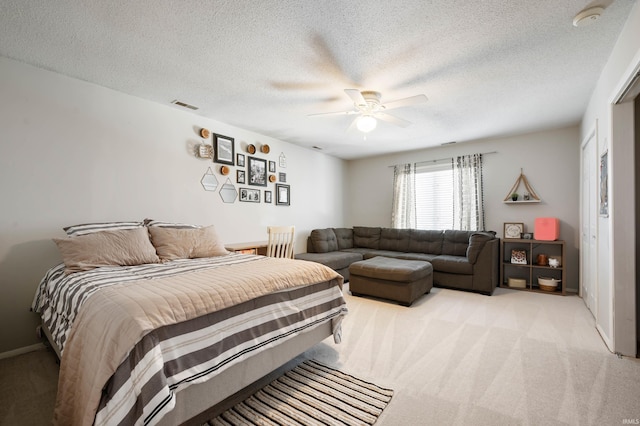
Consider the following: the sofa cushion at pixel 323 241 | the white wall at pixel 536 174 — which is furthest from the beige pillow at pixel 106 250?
the white wall at pixel 536 174

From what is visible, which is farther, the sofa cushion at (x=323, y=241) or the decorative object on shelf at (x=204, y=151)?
the sofa cushion at (x=323, y=241)

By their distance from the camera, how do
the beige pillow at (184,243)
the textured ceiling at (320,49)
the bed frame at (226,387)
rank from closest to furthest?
the bed frame at (226,387) < the textured ceiling at (320,49) < the beige pillow at (184,243)

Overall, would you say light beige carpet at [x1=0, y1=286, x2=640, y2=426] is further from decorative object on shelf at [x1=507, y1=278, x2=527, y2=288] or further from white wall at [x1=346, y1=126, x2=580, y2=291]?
white wall at [x1=346, y1=126, x2=580, y2=291]

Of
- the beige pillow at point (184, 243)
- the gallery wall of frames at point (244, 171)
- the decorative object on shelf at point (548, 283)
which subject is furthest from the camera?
the decorative object on shelf at point (548, 283)

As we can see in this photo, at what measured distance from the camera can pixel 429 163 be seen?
5.59 metres

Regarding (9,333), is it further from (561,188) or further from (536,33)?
(561,188)

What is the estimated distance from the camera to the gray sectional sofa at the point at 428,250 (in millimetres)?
4145

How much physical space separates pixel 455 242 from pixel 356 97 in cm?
342

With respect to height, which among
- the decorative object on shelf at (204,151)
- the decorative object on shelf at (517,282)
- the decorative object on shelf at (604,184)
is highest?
the decorative object on shelf at (204,151)

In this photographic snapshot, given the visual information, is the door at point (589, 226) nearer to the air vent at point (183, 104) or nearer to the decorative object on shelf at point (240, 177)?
the decorative object on shelf at point (240, 177)

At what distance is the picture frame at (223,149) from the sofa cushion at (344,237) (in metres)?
2.54

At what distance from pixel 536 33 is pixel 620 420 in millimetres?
2506

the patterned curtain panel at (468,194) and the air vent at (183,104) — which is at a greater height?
the air vent at (183,104)

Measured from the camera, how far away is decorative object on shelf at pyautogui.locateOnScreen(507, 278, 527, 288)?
4390 millimetres
